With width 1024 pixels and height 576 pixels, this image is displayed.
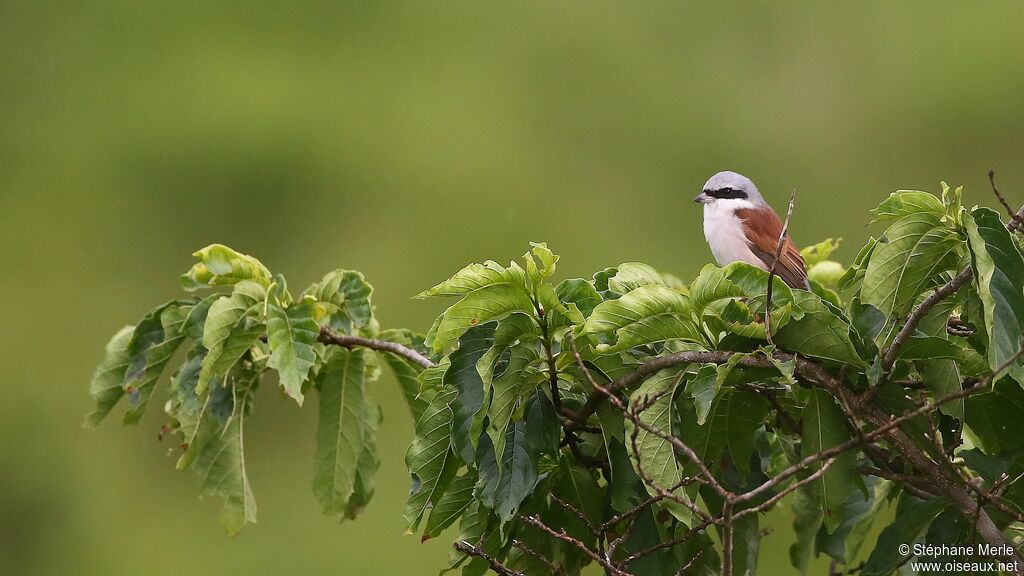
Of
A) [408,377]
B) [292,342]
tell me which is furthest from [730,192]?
[292,342]

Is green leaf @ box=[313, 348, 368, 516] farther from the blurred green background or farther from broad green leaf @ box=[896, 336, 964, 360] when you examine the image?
the blurred green background

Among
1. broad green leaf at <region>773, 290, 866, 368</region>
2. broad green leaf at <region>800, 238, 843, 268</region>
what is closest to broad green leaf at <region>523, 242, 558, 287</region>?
broad green leaf at <region>773, 290, 866, 368</region>

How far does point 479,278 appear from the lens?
151cm

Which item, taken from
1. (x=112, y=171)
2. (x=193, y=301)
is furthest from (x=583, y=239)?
(x=193, y=301)

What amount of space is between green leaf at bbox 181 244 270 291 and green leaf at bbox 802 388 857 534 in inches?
40.8

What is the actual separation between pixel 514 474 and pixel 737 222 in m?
2.04

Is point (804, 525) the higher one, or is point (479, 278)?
point (479, 278)

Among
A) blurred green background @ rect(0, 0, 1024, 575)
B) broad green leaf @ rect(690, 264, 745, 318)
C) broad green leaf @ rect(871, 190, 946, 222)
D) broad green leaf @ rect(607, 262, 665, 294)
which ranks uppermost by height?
broad green leaf @ rect(871, 190, 946, 222)

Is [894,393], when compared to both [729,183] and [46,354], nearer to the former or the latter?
[729,183]

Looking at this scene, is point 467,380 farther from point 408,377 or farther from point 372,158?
point 372,158

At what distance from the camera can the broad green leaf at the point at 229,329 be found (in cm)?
194

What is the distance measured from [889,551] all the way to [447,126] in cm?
702

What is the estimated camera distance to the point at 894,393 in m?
1.47

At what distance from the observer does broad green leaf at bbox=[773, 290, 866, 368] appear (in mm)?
1407
